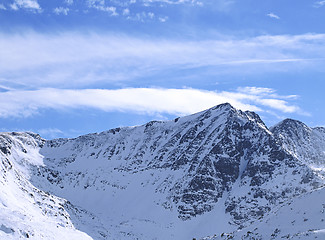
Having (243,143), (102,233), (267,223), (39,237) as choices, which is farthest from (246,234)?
(243,143)

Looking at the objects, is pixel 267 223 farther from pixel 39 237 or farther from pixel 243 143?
pixel 243 143

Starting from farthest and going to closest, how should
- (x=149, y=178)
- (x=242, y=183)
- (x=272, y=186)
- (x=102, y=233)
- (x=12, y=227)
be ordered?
1. (x=149, y=178)
2. (x=242, y=183)
3. (x=272, y=186)
4. (x=102, y=233)
5. (x=12, y=227)

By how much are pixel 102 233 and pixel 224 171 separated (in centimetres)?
7112

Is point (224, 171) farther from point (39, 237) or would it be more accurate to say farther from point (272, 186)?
point (39, 237)

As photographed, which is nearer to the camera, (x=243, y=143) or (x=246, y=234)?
(x=246, y=234)

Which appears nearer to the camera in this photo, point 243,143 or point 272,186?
point 272,186

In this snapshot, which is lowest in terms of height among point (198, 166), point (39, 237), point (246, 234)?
point (39, 237)

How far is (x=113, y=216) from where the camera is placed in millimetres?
167250

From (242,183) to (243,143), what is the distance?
25.9 meters

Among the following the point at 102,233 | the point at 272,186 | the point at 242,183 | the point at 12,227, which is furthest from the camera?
the point at 242,183

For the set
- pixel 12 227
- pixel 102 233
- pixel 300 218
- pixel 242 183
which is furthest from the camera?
pixel 242 183

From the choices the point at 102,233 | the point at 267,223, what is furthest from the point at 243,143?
the point at 267,223

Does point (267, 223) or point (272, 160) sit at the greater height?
point (272, 160)

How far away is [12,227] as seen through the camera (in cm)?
5709
